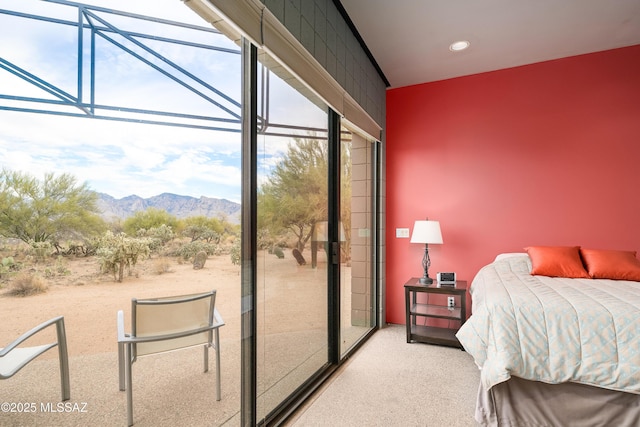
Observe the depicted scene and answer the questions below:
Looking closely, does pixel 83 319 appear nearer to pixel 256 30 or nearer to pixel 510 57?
pixel 256 30

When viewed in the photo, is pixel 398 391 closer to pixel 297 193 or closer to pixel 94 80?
pixel 297 193

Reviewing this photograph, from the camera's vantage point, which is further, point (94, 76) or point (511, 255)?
point (511, 255)

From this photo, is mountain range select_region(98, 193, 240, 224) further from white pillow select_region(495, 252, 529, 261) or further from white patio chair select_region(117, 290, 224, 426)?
white pillow select_region(495, 252, 529, 261)

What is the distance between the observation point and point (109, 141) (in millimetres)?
1093

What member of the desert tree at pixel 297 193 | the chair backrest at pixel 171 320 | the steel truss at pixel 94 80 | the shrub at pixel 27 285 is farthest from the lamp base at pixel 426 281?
the shrub at pixel 27 285

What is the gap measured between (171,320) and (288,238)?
36.0 inches

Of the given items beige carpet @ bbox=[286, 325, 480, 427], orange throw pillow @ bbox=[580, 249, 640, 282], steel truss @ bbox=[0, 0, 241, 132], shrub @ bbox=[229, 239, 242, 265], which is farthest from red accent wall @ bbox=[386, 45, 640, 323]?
steel truss @ bbox=[0, 0, 241, 132]

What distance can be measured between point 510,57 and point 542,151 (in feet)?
3.29

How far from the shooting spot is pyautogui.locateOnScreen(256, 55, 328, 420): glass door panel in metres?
1.87

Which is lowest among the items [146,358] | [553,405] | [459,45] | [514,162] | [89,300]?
[553,405]

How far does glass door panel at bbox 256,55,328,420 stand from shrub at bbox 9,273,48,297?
1.00 meters

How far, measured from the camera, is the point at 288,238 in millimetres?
2143

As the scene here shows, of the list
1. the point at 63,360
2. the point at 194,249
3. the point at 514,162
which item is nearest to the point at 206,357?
the point at 194,249

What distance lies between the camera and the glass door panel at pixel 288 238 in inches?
73.5
